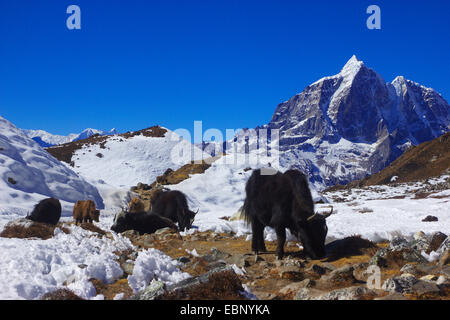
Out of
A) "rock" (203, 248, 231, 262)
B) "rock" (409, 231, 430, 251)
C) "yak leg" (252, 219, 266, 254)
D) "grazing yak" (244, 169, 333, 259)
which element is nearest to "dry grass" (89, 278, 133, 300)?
"rock" (203, 248, 231, 262)

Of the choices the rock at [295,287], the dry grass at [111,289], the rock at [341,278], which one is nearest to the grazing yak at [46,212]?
the dry grass at [111,289]

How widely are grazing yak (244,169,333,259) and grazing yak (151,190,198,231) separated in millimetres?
7843

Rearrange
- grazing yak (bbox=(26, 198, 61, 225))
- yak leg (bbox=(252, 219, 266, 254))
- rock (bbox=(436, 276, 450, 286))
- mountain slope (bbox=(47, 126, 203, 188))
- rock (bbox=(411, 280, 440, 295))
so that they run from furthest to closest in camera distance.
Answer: mountain slope (bbox=(47, 126, 203, 188)) < grazing yak (bbox=(26, 198, 61, 225)) < yak leg (bbox=(252, 219, 266, 254)) < rock (bbox=(436, 276, 450, 286)) < rock (bbox=(411, 280, 440, 295))

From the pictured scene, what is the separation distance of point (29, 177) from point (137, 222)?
9834 mm

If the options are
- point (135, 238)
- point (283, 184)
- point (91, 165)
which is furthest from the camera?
point (91, 165)

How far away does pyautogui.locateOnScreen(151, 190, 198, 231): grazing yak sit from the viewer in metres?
18.2

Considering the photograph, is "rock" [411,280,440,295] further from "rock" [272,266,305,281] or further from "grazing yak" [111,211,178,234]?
"grazing yak" [111,211,178,234]

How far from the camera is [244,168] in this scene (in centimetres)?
3566

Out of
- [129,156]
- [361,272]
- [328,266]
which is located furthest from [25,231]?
[129,156]

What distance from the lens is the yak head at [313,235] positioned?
9.32 metres

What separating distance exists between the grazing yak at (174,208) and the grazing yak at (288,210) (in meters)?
7.84
